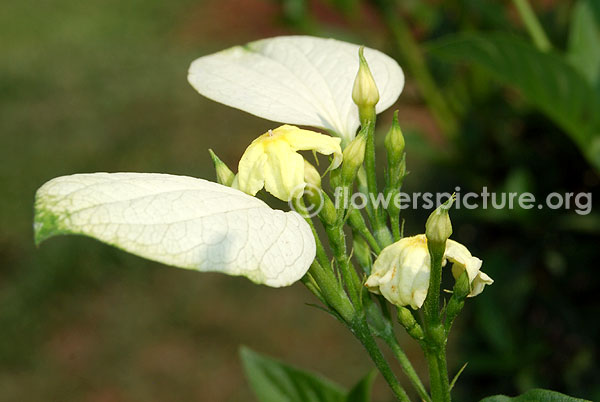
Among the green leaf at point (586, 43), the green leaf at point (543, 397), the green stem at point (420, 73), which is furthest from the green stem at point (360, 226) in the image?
the green stem at point (420, 73)

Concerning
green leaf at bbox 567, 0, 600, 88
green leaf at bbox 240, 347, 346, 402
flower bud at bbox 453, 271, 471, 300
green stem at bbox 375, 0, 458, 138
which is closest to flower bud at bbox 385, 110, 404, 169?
flower bud at bbox 453, 271, 471, 300

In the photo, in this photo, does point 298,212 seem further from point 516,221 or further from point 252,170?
point 516,221

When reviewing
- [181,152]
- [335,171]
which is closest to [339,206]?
[335,171]

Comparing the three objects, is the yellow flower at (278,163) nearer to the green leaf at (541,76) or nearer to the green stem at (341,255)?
the green stem at (341,255)

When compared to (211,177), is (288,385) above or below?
above

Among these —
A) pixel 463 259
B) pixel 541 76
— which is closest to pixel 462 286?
pixel 463 259

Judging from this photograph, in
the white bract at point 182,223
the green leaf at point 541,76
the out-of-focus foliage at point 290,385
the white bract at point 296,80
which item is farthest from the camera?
the green leaf at point 541,76

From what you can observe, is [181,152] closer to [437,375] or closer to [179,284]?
[179,284]

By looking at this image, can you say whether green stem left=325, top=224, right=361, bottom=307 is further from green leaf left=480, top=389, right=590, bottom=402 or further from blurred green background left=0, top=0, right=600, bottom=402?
blurred green background left=0, top=0, right=600, bottom=402
